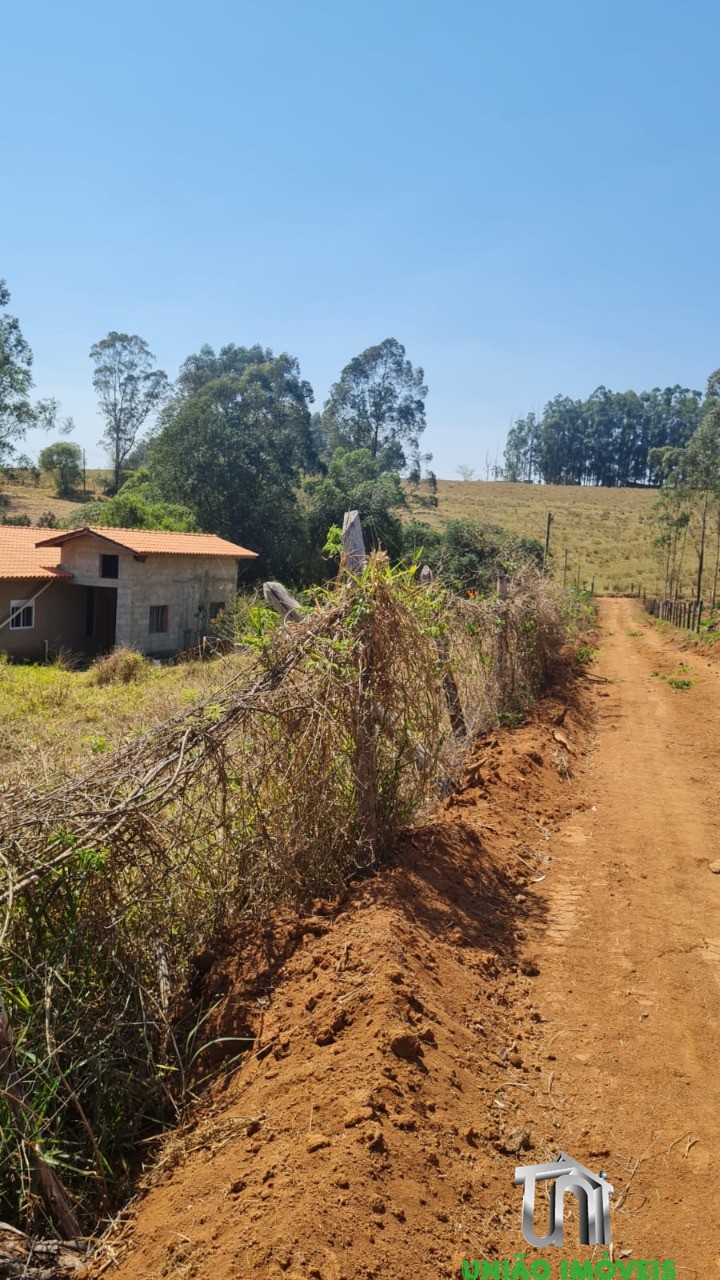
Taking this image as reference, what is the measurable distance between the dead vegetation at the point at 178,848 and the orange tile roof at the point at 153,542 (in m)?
19.7

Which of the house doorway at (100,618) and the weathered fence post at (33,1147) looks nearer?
the weathered fence post at (33,1147)

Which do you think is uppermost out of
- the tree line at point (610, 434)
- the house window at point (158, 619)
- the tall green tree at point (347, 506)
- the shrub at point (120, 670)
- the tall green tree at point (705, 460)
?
the tree line at point (610, 434)

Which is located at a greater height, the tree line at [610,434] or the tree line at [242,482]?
the tree line at [610,434]

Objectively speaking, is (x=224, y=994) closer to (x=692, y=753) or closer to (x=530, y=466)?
(x=692, y=753)

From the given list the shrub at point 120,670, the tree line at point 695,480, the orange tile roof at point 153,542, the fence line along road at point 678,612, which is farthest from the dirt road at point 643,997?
the tree line at point 695,480

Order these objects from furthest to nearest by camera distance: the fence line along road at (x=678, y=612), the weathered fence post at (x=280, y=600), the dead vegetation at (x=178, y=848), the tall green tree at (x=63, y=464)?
the tall green tree at (x=63, y=464) < the fence line along road at (x=678, y=612) < the weathered fence post at (x=280, y=600) < the dead vegetation at (x=178, y=848)

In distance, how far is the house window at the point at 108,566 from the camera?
25.2 metres

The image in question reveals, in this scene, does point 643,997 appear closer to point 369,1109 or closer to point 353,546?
point 369,1109

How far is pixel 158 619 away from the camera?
86.4 ft

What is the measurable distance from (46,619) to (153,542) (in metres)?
3.79

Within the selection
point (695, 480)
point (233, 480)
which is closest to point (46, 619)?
point (233, 480)

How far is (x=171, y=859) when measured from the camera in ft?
14.8

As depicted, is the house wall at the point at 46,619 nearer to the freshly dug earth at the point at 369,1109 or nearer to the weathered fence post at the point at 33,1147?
the freshly dug earth at the point at 369,1109

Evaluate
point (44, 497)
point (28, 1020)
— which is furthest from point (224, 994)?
point (44, 497)
